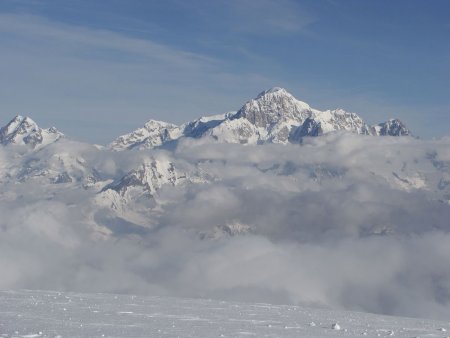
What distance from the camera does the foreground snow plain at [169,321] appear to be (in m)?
35.2

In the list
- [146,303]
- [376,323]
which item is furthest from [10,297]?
[376,323]

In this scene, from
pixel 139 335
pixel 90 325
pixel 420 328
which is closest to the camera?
pixel 139 335

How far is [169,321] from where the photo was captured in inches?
1592

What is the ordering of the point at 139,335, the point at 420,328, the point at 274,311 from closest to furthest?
1. the point at 139,335
2. the point at 420,328
3. the point at 274,311

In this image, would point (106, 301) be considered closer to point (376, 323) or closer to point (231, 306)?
point (231, 306)

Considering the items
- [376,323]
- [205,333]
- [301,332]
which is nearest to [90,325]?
[205,333]

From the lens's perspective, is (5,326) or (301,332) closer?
(5,326)

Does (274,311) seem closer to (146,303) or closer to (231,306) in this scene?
(231,306)

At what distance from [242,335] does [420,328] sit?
1473cm

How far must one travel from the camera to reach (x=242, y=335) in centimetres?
3528

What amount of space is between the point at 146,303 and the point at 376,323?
59.7 feet

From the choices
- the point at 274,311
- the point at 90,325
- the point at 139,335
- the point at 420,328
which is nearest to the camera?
the point at 139,335

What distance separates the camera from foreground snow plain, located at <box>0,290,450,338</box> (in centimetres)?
3522

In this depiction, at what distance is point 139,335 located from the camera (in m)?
34.2
